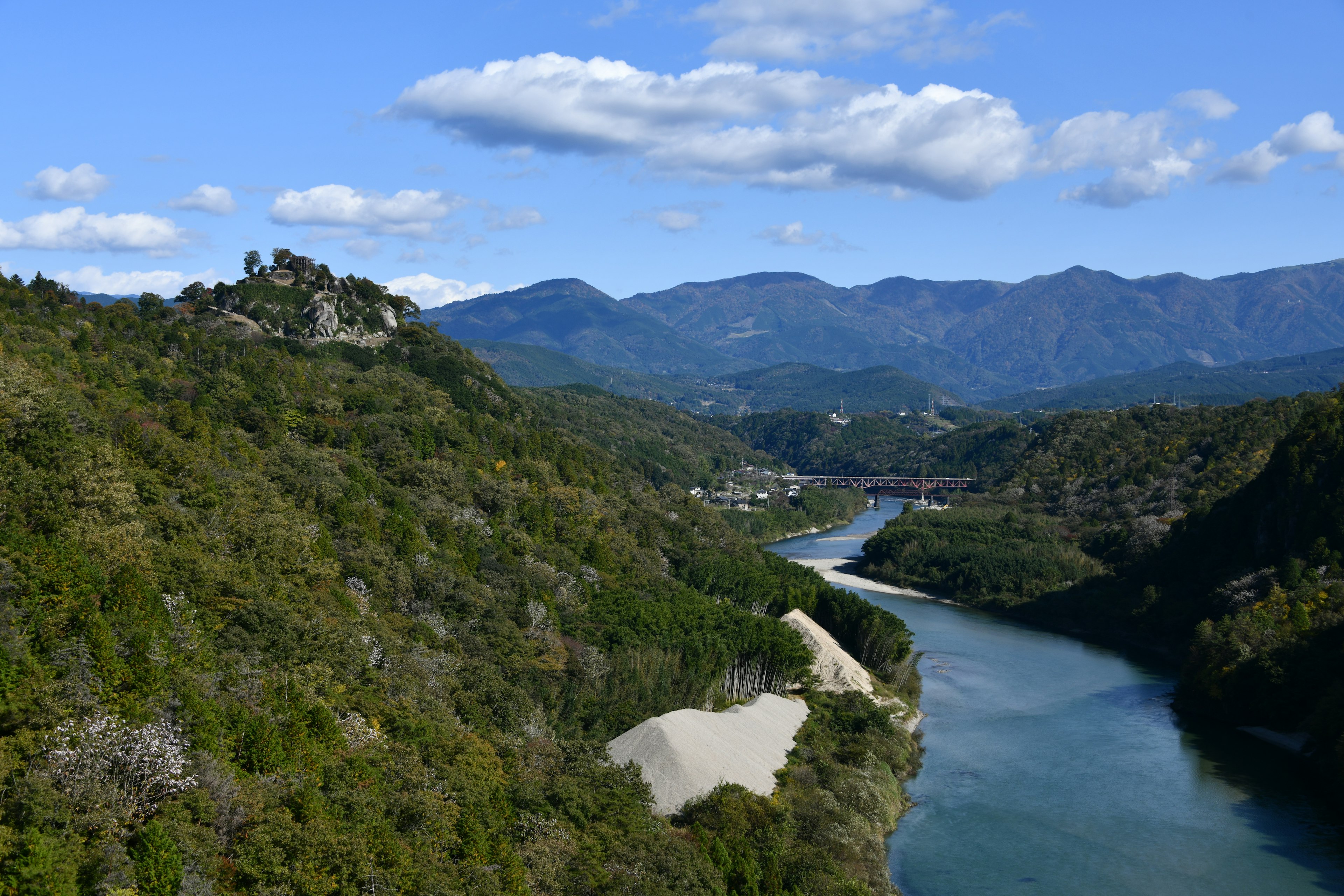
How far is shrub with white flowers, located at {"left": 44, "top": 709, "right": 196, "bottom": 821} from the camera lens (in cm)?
2492

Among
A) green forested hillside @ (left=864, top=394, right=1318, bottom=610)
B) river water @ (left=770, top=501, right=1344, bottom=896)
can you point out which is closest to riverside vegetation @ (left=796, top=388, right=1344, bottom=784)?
green forested hillside @ (left=864, top=394, right=1318, bottom=610)

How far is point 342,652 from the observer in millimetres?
39375

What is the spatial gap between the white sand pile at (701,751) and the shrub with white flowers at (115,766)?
1944 cm

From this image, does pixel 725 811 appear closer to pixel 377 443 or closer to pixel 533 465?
pixel 377 443

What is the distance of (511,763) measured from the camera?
37.9 m

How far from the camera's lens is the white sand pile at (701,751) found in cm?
4162

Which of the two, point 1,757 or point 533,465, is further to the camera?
point 533,465

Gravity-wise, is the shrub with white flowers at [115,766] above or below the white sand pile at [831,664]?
above

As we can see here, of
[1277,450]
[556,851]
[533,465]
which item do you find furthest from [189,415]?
[1277,450]

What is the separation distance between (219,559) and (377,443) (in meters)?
29.1

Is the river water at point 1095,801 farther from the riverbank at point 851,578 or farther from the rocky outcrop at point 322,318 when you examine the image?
the rocky outcrop at point 322,318

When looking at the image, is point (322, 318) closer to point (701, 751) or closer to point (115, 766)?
point (701, 751)

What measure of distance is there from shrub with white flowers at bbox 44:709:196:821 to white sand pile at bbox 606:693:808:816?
19.4 meters

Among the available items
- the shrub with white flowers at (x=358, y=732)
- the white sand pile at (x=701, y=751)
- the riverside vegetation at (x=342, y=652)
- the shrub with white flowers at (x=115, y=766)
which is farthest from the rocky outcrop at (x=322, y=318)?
the shrub with white flowers at (x=115, y=766)
